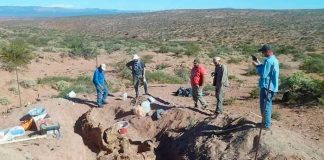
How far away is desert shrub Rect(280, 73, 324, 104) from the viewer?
14654 mm

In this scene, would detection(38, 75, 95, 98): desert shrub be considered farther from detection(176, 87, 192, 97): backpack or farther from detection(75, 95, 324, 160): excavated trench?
detection(75, 95, 324, 160): excavated trench

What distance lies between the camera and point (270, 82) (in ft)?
29.6

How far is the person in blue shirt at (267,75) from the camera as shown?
8.92 metres

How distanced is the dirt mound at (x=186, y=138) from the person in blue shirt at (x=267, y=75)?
1.75ft

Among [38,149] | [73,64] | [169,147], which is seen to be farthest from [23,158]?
[73,64]

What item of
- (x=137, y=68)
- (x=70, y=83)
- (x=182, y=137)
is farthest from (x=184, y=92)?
(x=70, y=83)

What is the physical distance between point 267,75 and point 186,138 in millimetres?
2604

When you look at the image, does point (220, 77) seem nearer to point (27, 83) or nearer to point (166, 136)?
point (166, 136)

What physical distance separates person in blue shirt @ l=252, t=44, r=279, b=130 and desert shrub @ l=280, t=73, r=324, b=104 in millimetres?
5472

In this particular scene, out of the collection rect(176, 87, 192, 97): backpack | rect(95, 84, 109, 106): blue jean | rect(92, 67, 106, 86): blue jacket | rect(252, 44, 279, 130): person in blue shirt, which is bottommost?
rect(176, 87, 192, 97): backpack

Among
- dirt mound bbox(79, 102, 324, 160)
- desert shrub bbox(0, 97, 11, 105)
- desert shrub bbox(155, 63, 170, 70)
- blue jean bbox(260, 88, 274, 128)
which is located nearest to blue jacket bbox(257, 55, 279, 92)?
blue jean bbox(260, 88, 274, 128)

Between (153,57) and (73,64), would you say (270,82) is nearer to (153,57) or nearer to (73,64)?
(73,64)

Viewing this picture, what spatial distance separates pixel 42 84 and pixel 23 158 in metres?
11.6

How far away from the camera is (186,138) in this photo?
10.6 metres
